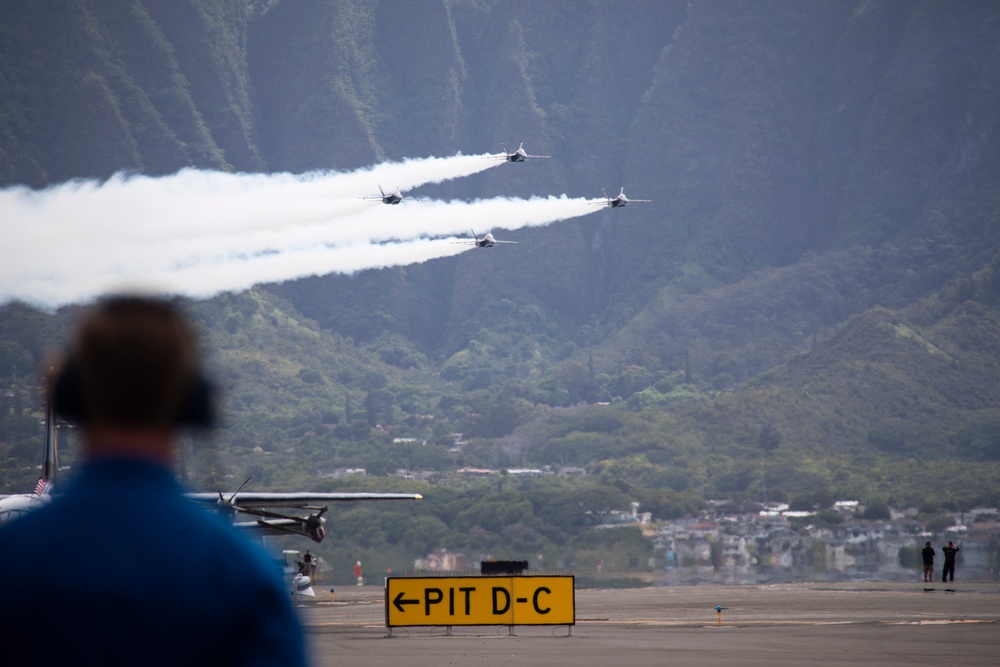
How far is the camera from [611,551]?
186 meters

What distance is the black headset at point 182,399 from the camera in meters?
5.31

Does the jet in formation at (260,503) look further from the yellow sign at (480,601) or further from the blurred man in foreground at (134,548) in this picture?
the blurred man in foreground at (134,548)

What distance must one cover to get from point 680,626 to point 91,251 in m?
84.5

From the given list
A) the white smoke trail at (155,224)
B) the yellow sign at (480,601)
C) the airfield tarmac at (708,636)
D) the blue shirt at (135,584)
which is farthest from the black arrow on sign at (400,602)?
the white smoke trail at (155,224)

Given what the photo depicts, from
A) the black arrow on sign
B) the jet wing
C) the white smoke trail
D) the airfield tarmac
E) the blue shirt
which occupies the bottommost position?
the airfield tarmac

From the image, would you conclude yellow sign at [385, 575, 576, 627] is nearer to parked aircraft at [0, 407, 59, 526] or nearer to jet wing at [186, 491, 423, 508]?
parked aircraft at [0, 407, 59, 526]

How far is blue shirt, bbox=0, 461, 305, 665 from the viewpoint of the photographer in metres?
4.93

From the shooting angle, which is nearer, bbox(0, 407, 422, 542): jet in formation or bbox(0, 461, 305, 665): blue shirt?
bbox(0, 461, 305, 665): blue shirt

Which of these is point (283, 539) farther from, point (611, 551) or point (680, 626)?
point (680, 626)

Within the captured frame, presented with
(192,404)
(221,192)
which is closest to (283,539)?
(221,192)

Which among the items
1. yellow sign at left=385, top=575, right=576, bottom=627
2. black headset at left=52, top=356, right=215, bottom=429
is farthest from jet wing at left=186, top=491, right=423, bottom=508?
black headset at left=52, top=356, right=215, bottom=429

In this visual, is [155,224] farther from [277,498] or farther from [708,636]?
[708,636]

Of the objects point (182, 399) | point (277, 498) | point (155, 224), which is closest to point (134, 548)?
point (182, 399)

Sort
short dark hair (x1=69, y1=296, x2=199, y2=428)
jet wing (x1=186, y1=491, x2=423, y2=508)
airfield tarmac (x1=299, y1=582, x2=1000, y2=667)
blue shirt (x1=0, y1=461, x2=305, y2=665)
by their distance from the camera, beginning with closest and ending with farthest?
1. blue shirt (x1=0, y1=461, x2=305, y2=665)
2. short dark hair (x1=69, y1=296, x2=199, y2=428)
3. airfield tarmac (x1=299, y1=582, x2=1000, y2=667)
4. jet wing (x1=186, y1=491, x2=423, y2=508)
